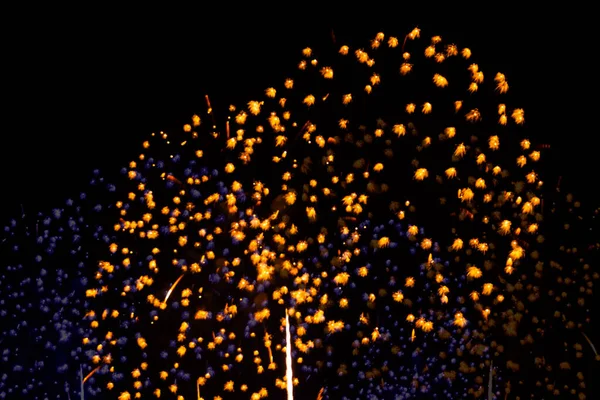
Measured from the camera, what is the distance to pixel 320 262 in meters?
12.2

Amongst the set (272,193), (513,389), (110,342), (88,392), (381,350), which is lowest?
(513,389)

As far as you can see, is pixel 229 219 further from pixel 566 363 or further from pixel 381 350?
pixel 566 363

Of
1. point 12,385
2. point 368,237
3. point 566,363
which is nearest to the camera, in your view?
point 12,385

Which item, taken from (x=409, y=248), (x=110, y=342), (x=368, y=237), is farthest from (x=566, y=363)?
(x=110, y=342)

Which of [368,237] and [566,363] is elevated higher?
[368,237]

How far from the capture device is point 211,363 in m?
12.5

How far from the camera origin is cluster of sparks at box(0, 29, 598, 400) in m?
11.1

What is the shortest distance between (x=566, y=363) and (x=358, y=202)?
4751mm

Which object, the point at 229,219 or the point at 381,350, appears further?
the point at 229,219

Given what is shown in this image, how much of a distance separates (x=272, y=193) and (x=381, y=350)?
4052mm

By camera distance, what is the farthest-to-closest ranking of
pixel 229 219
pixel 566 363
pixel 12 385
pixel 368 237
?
pixel 229 219 < pixel 368 237 < pixel 566 363 < pixel 12 385

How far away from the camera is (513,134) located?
1257cm

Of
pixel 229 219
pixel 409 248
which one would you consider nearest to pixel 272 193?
pixel 229 219

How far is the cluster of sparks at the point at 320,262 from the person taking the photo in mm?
11148
